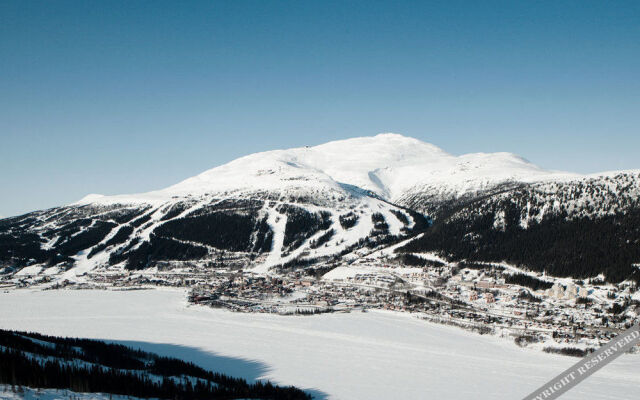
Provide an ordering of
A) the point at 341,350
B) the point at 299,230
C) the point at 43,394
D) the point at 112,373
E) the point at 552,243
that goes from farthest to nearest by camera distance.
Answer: the point at 299,230, the point at 552,243, the point at 341,350, the point at 112,373, the point at 43,394

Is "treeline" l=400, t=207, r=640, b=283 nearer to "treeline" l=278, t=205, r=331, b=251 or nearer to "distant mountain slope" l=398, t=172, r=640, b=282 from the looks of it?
"distant mountain slope" l=398, t=172, r=640, b=282

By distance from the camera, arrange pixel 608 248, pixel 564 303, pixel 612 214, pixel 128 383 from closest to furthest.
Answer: pixel 128 383
pixel 564 303
pixel 608 248
pixel 612 214

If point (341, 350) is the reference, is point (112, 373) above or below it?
above

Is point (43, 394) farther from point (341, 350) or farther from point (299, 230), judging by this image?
point (299, 230)

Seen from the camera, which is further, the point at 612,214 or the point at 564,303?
the point at 612,214

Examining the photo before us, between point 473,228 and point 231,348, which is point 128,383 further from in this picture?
point 473,228

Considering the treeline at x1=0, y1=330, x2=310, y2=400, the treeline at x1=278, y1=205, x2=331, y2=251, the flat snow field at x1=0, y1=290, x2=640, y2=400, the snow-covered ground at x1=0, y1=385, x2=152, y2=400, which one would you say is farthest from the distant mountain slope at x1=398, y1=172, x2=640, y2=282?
the snow-covered ground at x1=0, y1=385, x2=152, y2=400

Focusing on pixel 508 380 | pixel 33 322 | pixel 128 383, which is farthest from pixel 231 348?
pixel 33 322

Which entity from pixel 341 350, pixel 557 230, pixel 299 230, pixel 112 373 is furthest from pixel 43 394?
pixel 299 230
